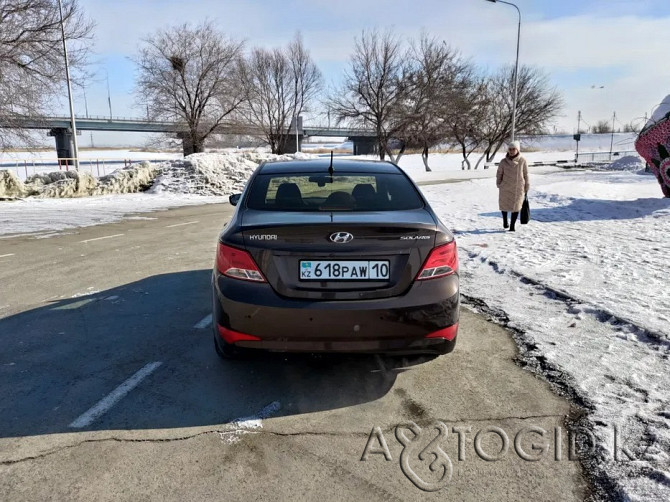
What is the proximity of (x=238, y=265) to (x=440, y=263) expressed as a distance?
1273 mm

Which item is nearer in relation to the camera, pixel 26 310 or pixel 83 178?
pixel 26 310

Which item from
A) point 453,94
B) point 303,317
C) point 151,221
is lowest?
point 151,221

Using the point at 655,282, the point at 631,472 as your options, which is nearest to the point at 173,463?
the point at 631,472

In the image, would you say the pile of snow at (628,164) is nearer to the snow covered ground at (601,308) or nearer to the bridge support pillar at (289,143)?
the bridge support pillar at (289,143)

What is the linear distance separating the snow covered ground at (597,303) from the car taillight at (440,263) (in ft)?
3.81

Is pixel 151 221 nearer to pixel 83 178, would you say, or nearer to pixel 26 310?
pixel 26 310

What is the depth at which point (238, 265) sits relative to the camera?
9.39ft

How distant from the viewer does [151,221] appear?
12125 millimetres

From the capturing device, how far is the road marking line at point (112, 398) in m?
2.74

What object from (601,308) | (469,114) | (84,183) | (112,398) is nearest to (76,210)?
(84,183)

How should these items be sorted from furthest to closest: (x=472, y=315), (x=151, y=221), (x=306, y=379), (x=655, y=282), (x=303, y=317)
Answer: (x=151, y=221) < (x=655, y=282) < (x=472, y=315) < (x=306, y=379) < (x=303, y=317)

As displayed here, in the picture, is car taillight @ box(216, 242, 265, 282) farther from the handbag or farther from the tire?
the handbag

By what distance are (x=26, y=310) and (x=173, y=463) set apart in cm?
340

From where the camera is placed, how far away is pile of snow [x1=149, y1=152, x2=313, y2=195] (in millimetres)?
20547
